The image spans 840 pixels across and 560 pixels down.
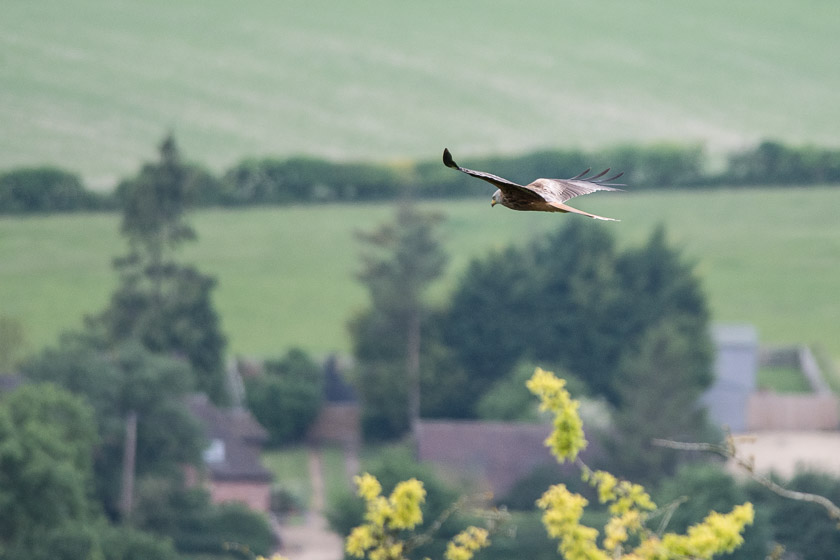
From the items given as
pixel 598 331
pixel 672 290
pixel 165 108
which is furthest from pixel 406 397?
pixel 165 108

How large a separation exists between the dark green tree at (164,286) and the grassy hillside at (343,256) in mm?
1625

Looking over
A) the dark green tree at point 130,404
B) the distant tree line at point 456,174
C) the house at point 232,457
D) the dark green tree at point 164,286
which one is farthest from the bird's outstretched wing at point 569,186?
the distant tree line at point 456,174

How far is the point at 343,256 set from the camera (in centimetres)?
7106

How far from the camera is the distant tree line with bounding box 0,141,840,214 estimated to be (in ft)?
Answer: 225

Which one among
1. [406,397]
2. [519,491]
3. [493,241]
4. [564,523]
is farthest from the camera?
[493,241]

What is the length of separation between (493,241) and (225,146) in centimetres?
1489

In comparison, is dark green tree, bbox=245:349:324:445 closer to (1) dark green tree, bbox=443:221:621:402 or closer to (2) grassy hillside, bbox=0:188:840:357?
(2) grassy hillside, bbox=0:188:840:357

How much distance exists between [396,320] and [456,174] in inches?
396

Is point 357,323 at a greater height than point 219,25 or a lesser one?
lesser

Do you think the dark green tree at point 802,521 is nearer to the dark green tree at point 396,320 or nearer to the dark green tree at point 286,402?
the dark green tree at point 396,320

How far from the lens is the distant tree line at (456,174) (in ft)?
225

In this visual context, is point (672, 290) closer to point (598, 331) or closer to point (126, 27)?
point (598, 331)

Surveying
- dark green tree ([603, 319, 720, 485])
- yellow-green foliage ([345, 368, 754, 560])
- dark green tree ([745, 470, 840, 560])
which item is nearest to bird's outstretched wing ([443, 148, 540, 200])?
yellow-green foliage ([345, 368, 754, 560])

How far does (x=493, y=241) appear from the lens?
72.6m
